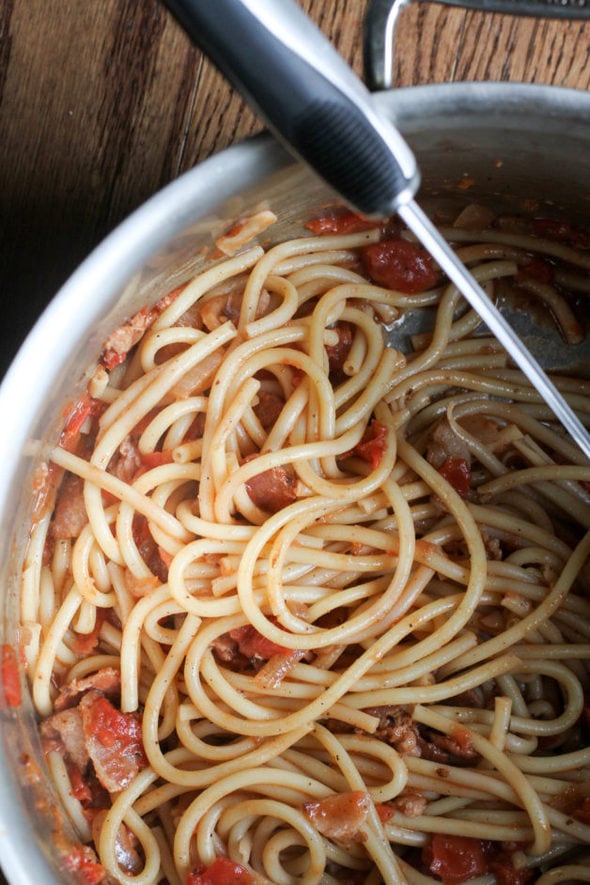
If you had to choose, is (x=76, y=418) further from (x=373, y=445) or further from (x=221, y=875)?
(x=221, y=875)

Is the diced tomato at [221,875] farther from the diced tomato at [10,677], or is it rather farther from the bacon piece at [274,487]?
the bacon piece at [274,487]

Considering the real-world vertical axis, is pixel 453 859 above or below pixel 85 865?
below

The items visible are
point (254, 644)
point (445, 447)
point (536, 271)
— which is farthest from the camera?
point (536, 271)

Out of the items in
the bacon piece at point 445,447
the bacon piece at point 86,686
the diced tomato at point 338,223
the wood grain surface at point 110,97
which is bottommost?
the bacon piece at point 86,686

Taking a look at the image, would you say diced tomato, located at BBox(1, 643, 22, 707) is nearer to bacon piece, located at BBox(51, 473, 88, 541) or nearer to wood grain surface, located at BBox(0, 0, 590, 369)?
bacon piece, located at BBox(51, 473, 88, 541)

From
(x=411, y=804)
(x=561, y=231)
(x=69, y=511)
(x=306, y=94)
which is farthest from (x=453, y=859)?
(x=306, y=94)

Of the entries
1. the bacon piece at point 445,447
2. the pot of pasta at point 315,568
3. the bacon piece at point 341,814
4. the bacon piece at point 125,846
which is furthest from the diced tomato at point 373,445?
the bacon piece at point 125,846
